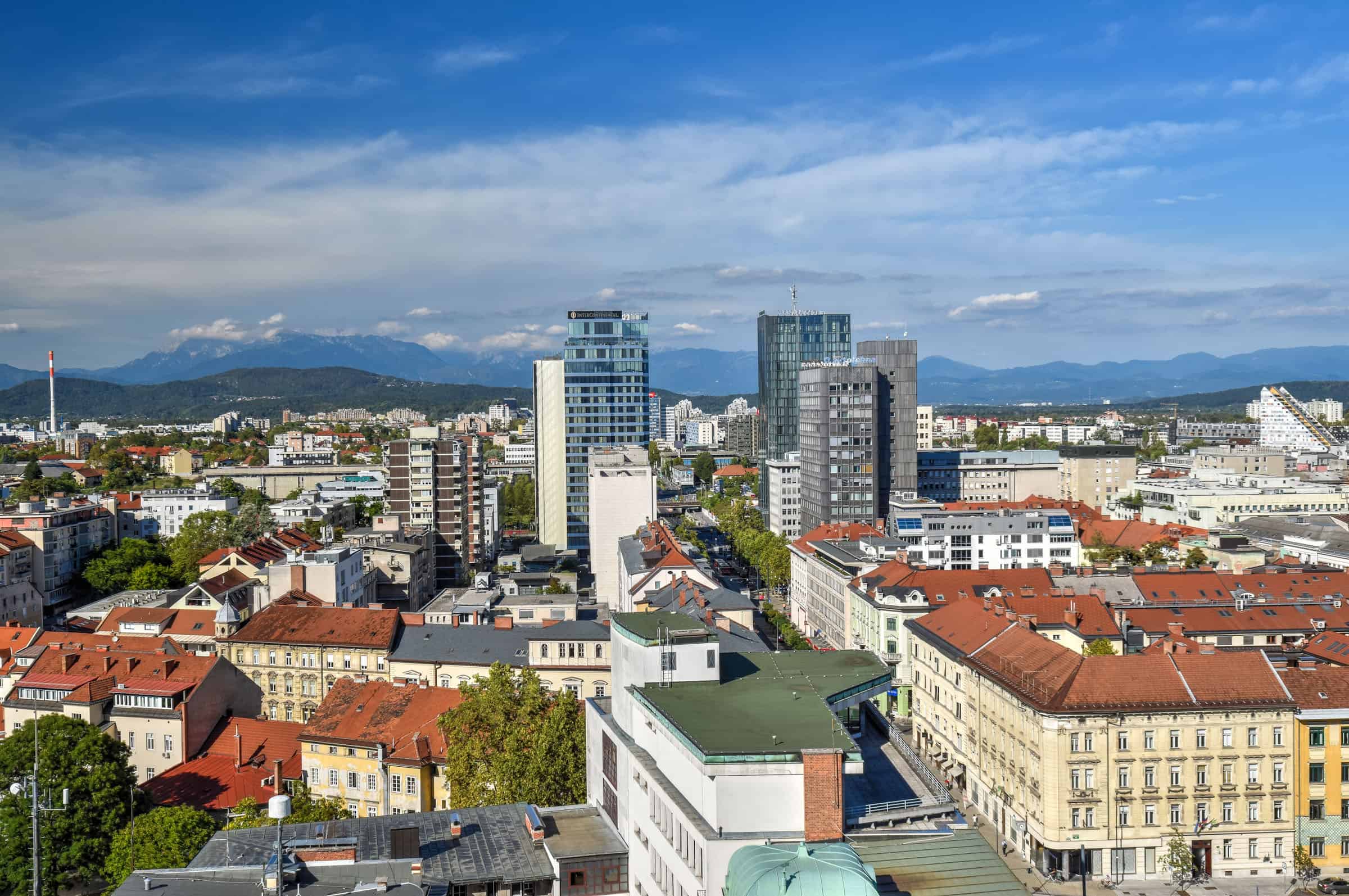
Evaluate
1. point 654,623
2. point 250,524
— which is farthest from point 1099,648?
point 250,524

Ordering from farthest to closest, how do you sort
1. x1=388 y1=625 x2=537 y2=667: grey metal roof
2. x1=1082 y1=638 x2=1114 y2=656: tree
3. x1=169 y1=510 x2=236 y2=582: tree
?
x1=169 y1=510 x2=236 y2=582: tree, x1=388 y1=625 x2=537 y2=667: grey metal roof, x1=1082 y1=638 x2=1114 y2=656: tree

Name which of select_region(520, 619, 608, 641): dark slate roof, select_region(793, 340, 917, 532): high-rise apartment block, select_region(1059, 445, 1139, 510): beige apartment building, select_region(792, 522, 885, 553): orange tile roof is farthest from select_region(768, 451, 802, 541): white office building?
select_region(520, 619, 608, 641): dark slate roof

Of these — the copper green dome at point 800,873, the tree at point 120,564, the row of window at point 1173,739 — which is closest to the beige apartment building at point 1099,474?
the tree at point 120,564

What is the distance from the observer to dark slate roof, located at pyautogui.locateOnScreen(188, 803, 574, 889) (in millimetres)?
29906

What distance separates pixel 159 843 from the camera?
3794 cm

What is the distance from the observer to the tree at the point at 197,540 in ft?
347

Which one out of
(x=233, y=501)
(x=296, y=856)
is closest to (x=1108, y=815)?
(x=296, y=856)

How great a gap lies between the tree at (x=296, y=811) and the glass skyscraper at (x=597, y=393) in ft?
261

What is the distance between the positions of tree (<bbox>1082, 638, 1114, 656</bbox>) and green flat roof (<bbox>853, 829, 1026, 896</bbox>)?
3065cm

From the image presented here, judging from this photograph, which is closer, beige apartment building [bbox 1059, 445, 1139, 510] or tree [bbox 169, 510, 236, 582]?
tree [bbox 169, 510, 236, 582]

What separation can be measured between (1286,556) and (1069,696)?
59.1 metres

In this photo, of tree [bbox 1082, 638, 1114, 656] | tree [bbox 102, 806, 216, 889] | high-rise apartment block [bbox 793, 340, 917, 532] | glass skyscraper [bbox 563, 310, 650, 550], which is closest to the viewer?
tree [bbox 102, 806, 216, 889]

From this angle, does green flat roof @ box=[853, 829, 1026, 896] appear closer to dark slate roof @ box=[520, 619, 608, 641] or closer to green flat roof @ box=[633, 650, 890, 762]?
green flat roof @ box=[633, 650, 890, 762]

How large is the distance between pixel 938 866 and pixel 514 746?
20.0 metres
